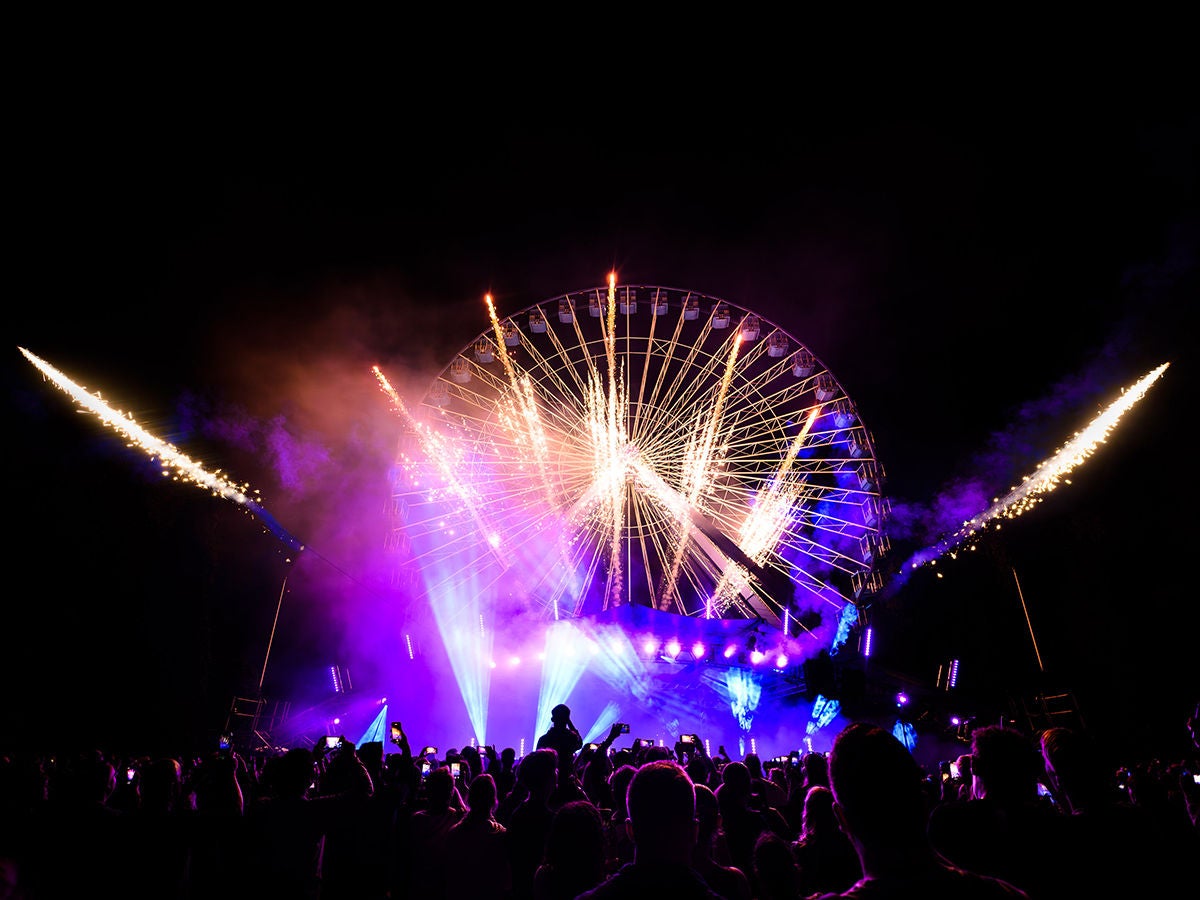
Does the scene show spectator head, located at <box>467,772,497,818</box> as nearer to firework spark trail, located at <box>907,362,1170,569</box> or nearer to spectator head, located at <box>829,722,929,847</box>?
spectator head, located at <box>829,722,929,847</box>

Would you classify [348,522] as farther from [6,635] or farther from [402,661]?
[6,635]

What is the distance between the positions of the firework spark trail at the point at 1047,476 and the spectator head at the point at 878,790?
70.1 ft

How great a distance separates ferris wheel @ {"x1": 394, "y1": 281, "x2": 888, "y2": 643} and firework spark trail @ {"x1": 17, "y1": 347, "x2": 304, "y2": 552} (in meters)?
4.92

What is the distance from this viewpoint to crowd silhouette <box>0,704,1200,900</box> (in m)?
2.11

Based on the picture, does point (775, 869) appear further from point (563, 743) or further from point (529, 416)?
point (529, 416)

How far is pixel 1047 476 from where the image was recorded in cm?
2081

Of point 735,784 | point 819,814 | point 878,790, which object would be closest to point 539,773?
point 735,784

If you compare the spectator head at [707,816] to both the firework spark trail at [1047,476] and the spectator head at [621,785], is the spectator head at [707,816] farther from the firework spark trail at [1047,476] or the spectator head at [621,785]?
the firework spark trail at [1047,476]

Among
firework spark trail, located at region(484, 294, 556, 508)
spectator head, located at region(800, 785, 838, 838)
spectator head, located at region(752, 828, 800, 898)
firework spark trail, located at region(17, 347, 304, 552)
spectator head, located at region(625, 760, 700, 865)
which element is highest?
firework spark trail, located at region(484, 294, 556, 508)

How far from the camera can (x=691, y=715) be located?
3145cm

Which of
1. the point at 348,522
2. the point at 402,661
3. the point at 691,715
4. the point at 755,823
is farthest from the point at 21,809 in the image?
the point at 691,715

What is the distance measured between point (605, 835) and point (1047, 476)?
22.5 m

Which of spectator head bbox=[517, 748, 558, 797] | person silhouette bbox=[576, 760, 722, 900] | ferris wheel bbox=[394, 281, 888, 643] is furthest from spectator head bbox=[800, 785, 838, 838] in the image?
ferris wheel bbox=[394, 281, 888, 643]

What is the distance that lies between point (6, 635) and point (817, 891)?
66.8 feet
